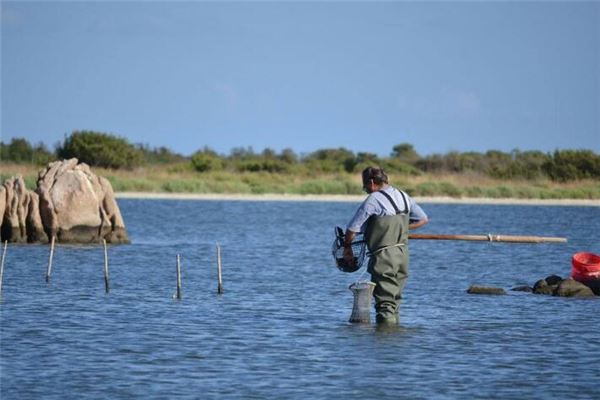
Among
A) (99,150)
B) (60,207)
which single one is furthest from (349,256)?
(99,150)

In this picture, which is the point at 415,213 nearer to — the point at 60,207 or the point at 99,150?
the point at 60,207

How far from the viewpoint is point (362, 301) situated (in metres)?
19.4

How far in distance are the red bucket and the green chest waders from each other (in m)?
7.99

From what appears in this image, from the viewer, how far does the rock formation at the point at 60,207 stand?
34.5m

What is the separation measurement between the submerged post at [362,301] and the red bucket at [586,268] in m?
7.13

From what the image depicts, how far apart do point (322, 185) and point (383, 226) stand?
5618 centimetres

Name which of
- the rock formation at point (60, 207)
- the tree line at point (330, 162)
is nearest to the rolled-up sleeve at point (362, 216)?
the rock formation at point (60, 207)

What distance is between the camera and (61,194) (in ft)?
113

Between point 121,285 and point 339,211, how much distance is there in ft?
144

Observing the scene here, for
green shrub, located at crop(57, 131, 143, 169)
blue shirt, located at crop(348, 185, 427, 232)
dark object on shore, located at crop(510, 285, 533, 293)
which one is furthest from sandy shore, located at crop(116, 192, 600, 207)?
blue shirt, located at crop(348, 185, 427, 232)

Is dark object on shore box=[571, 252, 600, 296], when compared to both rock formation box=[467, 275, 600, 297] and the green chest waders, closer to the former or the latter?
rock formation box=[467, 275, 600, 297]

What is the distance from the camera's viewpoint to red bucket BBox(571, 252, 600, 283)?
2564 centimetres

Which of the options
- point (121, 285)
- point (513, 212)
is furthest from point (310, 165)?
point (121, 285)

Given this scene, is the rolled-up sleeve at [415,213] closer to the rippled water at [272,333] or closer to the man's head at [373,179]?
the man's head at [373,179]
